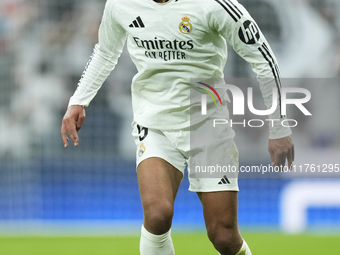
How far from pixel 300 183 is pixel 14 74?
341 cm

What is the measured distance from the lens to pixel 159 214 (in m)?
2.24

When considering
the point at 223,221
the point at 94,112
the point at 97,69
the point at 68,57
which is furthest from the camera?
the point at 94,112

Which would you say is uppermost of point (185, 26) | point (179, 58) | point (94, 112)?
point (185, 26)

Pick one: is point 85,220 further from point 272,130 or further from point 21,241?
point 272,130

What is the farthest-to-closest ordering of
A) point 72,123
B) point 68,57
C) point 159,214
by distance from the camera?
1. point 68,57
2. point 72,123
3. point 159,214

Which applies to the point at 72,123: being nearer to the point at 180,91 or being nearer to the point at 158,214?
the point at 180,91

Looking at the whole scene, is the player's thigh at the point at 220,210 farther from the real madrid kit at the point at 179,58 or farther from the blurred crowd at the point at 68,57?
the blurred crowd at the point at 68,57

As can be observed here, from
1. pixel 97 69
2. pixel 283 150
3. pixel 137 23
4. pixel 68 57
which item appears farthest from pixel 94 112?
pixel 283 150

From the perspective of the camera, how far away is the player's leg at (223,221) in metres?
2.35

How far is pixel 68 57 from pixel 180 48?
357 cm

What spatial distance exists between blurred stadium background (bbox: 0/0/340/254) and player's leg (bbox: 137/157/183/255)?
309cm

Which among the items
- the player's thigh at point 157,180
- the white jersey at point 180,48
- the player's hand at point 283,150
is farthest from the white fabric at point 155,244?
the player's hand at point 283,150

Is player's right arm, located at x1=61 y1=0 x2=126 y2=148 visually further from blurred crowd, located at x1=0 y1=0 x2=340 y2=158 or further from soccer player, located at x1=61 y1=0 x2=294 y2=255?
blurred crowd, located at x1=0 y1=0 x2=340 y2=158

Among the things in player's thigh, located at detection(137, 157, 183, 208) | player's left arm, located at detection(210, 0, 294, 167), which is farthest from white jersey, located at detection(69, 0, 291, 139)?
player's thigh, located at detection(137, 157, 183, 208)
